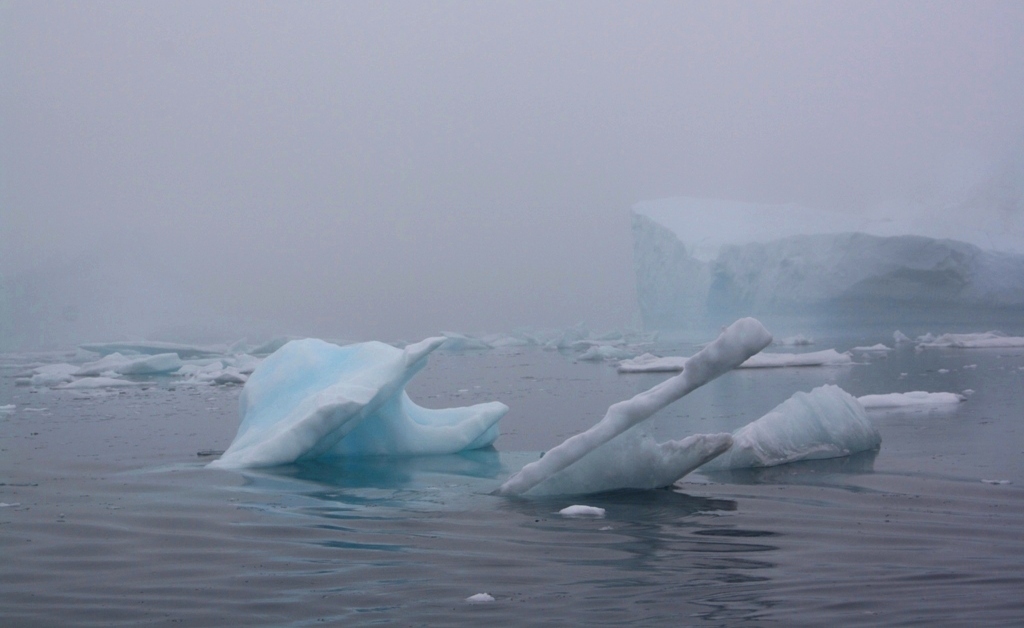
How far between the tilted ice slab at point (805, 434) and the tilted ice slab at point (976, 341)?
49.4 ft

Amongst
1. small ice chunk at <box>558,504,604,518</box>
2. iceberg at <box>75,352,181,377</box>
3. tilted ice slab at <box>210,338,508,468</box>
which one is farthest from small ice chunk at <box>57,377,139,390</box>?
small ice chunk at <box>558,504,604,518</box>

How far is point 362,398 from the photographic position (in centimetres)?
670

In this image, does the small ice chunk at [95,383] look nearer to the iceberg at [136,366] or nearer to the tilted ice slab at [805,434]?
the iceberg at [136,366]

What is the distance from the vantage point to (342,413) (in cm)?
666

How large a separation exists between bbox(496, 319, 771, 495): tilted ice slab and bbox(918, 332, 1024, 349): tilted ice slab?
56.8 feet

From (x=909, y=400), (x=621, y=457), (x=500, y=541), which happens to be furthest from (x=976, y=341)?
(x=500, y=541)

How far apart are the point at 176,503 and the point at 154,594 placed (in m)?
1.95

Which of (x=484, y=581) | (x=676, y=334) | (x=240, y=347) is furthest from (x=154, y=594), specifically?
(x=676, y=334)

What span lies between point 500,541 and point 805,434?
130 inches

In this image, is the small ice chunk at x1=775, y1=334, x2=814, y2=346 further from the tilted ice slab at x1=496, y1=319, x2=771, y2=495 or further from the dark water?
the tilted ice slab at x1=496, y1=319, x2=771, y2=495

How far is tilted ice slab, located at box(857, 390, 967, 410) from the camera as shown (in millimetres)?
9930

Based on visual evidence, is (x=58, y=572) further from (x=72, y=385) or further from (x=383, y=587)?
(x=72, y=385)

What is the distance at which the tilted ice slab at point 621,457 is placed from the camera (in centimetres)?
503

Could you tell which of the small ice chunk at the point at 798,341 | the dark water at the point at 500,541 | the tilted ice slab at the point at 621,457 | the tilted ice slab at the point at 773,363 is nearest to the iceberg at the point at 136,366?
the tilted ice slab at the point at 773,363
